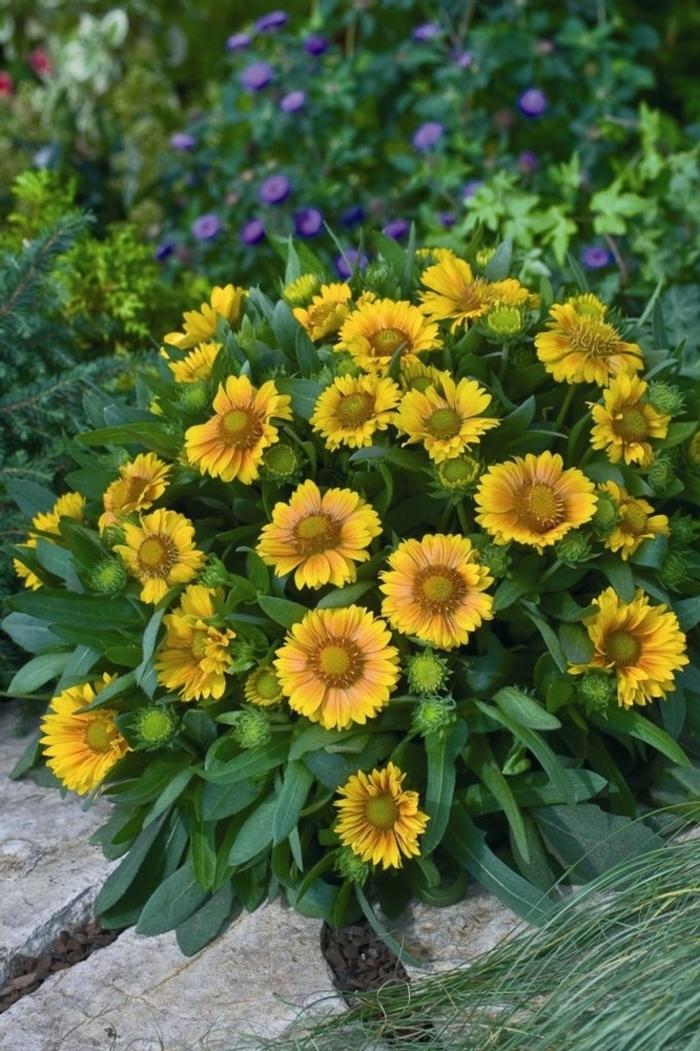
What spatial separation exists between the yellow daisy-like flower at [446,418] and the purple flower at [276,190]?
7.06ft

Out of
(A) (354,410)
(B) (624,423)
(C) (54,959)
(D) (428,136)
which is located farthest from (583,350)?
(D) (428,136)

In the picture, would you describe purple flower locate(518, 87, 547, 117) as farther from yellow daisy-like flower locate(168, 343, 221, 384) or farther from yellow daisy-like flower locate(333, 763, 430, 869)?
yellow daisy-like flower locate(333, 763, 430, 869)

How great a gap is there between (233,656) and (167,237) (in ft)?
8.57

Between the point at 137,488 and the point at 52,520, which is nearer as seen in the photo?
the point at 137,488

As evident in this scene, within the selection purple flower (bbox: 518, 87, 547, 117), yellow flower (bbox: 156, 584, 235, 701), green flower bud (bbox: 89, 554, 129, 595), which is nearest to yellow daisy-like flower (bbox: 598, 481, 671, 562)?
yellow flower (bbox: 156, 584, 235, 701)

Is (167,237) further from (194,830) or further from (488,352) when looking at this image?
(194,830)

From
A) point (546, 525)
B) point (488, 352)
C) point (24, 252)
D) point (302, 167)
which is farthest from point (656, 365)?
point (302, 167)

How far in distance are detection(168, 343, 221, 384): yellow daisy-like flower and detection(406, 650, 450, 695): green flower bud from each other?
603 millimetres

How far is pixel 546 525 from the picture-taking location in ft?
6.35

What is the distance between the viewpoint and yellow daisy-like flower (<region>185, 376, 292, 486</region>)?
200 cm

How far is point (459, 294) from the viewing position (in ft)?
7.23

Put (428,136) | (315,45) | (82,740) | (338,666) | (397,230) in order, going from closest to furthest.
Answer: (338,666) < (82,740) < (397,230) < (428,136) < (315,45)

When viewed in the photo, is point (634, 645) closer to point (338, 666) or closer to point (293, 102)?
point (338, 666)

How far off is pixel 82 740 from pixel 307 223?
2304mm
